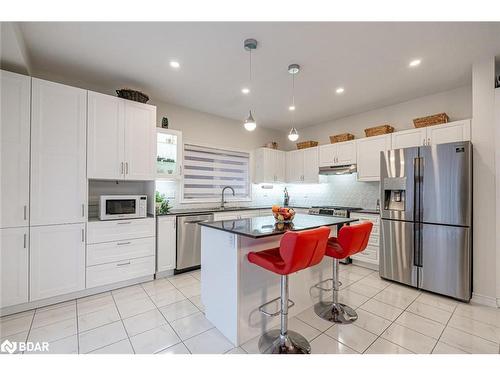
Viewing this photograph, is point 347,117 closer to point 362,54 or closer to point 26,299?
point 362,54

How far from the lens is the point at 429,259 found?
9.36 ft

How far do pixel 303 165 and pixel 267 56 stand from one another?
2.98 metres

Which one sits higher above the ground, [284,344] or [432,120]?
[432,120]

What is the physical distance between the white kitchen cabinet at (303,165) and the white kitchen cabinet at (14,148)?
4.58m

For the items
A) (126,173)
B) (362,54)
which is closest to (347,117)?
(362,54)

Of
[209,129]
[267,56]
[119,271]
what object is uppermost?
[267,56]

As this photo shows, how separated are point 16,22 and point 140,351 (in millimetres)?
3057

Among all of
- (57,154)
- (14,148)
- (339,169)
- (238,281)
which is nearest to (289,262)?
(238,281)

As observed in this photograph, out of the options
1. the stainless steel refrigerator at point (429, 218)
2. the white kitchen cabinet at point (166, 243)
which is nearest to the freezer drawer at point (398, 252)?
the stainless steel refrigerator at point (429, 218)

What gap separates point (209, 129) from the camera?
181 inches

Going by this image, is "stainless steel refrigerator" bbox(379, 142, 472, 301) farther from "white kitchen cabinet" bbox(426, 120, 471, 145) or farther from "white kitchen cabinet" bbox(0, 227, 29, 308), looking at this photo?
"white kitchen cabinet" bbox(0, 227, 29, 308)

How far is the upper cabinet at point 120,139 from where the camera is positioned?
2.84 meters

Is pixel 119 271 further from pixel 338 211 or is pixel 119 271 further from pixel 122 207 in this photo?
pixel 338 211
